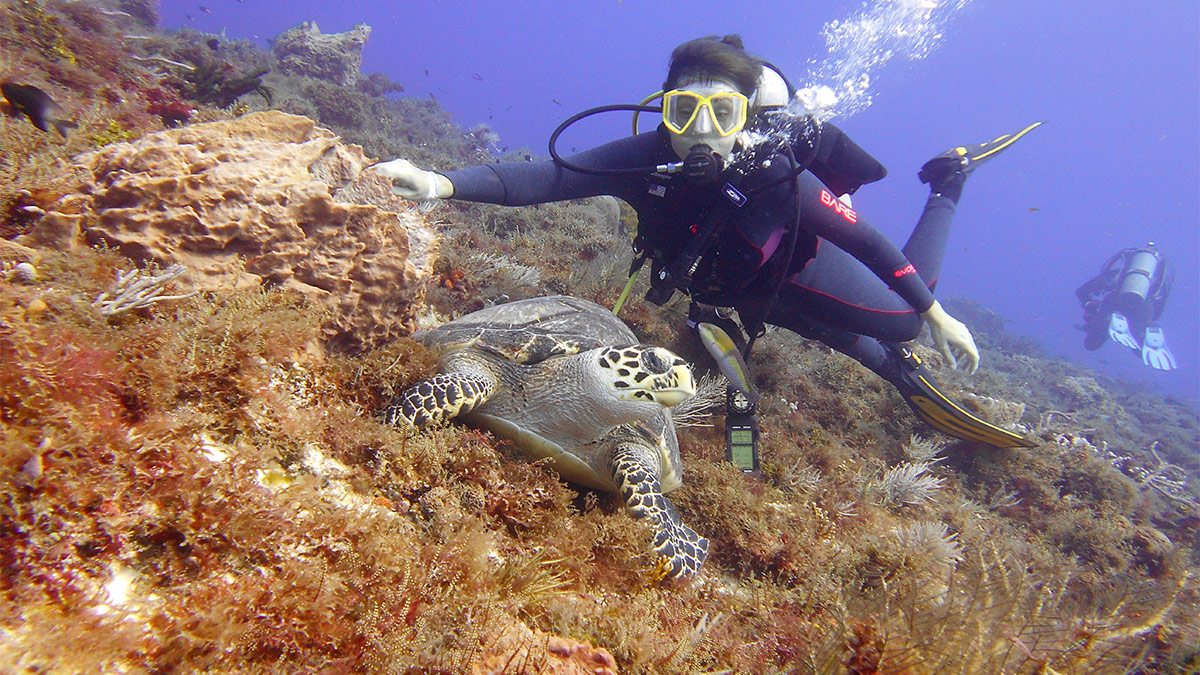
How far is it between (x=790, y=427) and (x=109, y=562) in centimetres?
542

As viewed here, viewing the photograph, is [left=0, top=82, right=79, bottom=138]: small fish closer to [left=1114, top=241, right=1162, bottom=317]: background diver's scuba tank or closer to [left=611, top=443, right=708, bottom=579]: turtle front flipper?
[left=611, top=443, right=708, bottom=579]: turtle front flipper

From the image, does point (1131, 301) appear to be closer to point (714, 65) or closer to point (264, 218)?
point (714, 65)

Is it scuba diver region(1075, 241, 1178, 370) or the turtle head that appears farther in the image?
scuba diver region(1075, 241, 1178, 370)

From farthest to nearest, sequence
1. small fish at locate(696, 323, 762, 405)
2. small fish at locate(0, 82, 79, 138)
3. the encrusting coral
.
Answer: small fish at locate(696, 323, 762, 405) < small fish at locate(0, 82, 79, 138) < the encrusting coral

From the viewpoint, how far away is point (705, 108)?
13.4 feet

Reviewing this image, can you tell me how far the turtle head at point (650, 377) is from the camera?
280 centimetres

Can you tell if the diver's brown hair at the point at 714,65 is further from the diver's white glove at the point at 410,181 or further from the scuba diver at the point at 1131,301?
the scuba diver at the point at 1131,301

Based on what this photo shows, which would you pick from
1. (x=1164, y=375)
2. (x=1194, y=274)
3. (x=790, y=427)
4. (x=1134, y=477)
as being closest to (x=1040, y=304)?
(x=1194, y=274)

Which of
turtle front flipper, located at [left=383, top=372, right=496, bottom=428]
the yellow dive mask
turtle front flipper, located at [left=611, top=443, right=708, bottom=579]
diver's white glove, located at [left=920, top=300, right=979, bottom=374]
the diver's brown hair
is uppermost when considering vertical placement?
the diver's brown hair

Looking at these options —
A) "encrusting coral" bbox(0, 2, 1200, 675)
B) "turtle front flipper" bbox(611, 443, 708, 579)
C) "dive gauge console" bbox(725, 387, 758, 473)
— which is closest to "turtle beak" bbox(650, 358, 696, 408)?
"turtle front flipper" bbox(611, 443, 708, 579)

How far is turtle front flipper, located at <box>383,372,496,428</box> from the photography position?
2508 millimetres

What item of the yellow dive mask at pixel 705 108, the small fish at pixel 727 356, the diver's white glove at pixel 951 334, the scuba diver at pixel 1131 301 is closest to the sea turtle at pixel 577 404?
the small fish at pixel 727 356

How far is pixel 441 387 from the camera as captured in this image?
2729 mm

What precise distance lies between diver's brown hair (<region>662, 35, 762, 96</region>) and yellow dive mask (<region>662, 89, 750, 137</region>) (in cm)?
22
